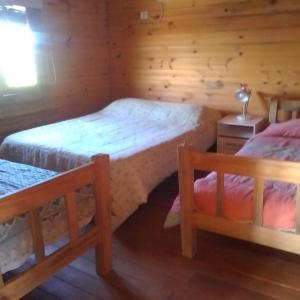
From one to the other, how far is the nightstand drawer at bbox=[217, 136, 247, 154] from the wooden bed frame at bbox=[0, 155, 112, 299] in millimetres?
1874

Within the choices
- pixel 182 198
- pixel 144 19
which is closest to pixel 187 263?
pixel 182 198

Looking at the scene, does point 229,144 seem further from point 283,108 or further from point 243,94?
point 283,108

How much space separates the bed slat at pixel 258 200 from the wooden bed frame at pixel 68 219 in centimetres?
79

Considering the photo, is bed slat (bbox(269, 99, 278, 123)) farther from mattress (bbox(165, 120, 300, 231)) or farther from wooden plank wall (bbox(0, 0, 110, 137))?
wooden plank wall (bbox(0, 0, 110, 137))

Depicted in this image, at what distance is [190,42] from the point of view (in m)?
3.76

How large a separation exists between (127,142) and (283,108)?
5.35 ft

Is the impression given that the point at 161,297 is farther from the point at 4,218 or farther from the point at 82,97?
the point at 82,97

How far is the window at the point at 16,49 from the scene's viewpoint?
128 inches

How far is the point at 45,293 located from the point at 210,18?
307 cm

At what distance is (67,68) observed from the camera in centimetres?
396

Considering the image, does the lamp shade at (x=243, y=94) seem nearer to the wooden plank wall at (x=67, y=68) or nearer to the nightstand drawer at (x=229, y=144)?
the nightstand drawer at (x=229, y=144)

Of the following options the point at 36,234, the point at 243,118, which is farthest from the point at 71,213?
the point at 243,118

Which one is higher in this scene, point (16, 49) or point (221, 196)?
point (16, 49)

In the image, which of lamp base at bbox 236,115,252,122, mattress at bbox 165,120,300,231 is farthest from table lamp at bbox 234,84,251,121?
mattress at bbox 165,120,300,231
